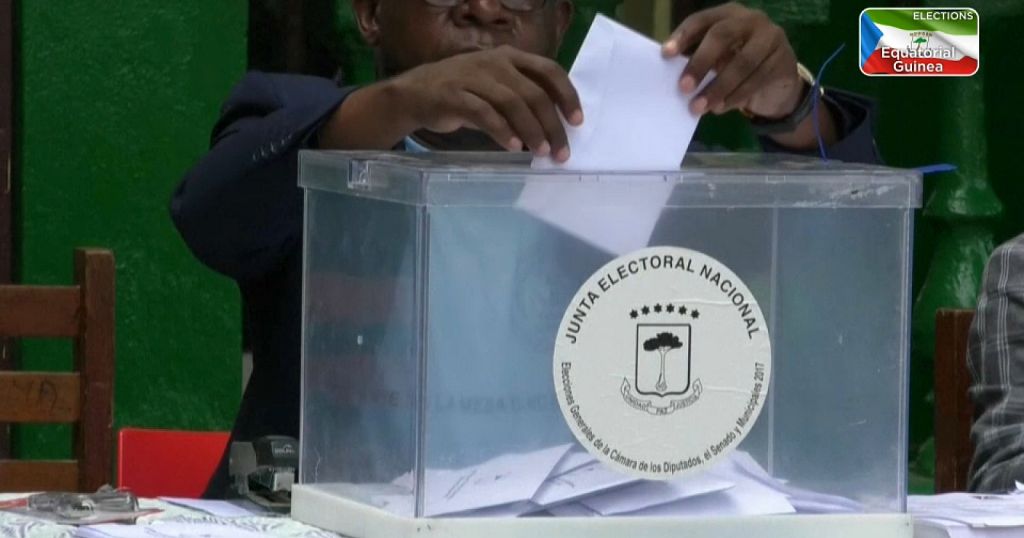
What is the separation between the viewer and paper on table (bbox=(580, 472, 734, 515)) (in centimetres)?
157

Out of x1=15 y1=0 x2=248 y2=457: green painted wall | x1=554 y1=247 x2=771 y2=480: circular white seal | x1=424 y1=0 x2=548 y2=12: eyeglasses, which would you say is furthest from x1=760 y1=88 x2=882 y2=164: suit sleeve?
x1=15 y1=0 x2=248 y2=457: green painted wall

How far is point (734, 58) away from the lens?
5.56ft

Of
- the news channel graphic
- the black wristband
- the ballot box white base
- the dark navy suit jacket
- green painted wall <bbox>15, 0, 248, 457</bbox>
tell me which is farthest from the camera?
the news channel graphic

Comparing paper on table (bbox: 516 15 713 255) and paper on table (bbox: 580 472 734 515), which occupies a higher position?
paper on table (bbox: 516 15 713 255)

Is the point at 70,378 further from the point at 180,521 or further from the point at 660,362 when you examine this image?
the point at 660,362

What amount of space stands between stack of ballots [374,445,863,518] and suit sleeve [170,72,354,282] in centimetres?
50

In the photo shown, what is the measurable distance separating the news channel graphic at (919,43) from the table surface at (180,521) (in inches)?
96.3

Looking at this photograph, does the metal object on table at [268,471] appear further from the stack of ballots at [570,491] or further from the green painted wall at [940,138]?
the green painted wall at [940,138]

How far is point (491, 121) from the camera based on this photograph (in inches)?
64.1

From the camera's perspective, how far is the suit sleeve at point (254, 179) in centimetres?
201

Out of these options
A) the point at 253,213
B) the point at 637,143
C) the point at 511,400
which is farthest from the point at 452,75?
the point at 253,213

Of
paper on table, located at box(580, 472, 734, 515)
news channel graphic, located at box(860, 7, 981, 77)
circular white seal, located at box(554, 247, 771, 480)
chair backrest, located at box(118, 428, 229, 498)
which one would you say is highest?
news channel graphic, located at box(860, 7, 981, 77)

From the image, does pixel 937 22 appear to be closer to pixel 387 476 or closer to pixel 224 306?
pixel 224 306

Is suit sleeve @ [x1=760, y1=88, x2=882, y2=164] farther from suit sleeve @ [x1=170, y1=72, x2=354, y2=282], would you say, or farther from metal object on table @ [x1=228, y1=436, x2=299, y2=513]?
metal object on table @ [x1=228, y1=436, x2=299, y2=513]
